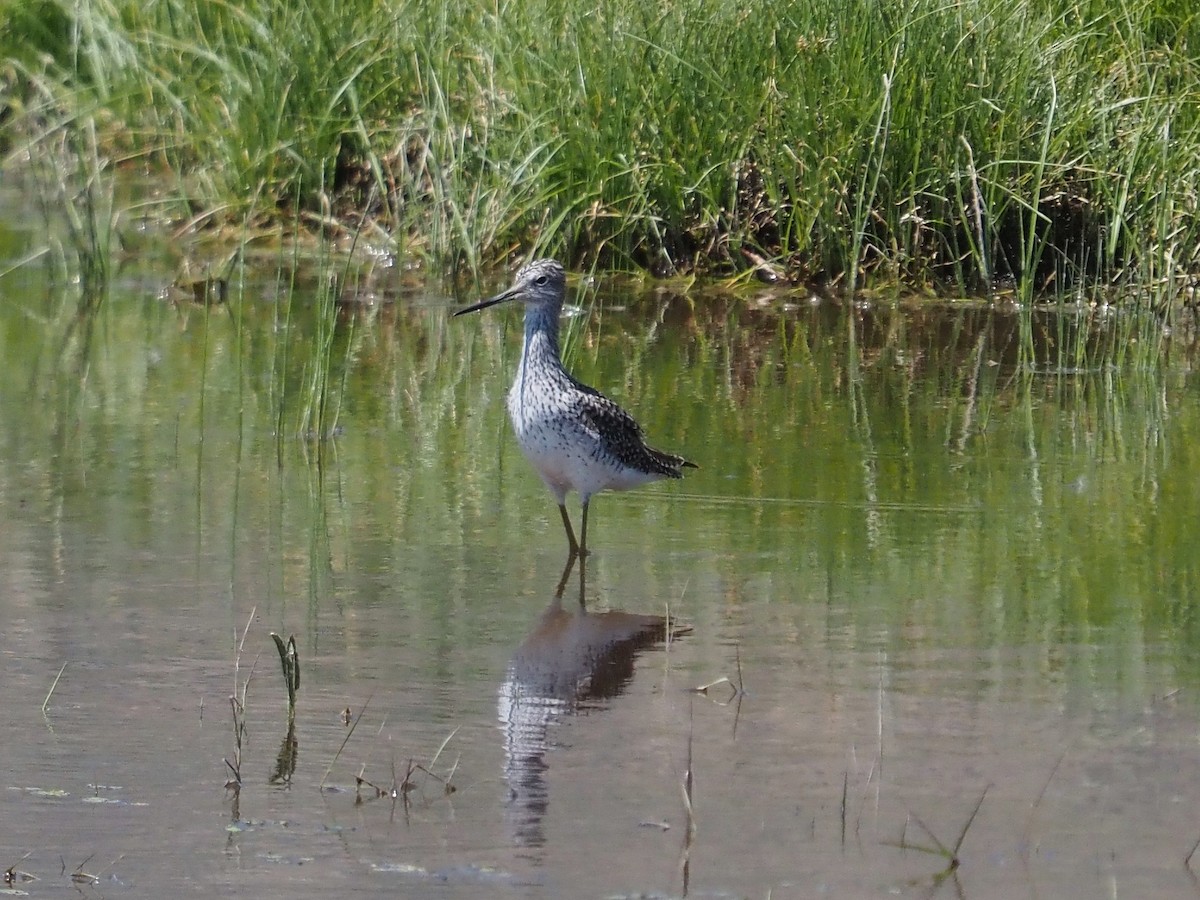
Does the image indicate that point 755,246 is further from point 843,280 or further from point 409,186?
point 409,186

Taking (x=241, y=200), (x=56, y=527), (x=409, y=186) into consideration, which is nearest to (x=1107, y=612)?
(x=56, y=527)

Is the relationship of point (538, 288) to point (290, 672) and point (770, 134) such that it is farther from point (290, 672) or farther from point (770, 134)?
point (770, 134)

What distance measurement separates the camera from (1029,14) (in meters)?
11.2

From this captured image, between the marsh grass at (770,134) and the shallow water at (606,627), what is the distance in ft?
4.39

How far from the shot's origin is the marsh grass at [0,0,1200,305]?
1073cm

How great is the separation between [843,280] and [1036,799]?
6.94m

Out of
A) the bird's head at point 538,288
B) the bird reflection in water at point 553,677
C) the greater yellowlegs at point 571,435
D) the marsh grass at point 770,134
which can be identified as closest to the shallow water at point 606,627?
the bird reflection in water at point 553,677

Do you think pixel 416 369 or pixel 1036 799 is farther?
pixel 416 369

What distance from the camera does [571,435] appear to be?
658 cm

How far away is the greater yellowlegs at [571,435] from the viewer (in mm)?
6594

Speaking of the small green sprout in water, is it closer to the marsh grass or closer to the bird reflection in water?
the bird reflection in water

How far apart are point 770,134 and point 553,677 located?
6051 millimetres

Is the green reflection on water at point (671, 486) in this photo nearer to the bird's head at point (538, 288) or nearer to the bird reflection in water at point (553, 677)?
the bird reflection in water at point (553, 677)

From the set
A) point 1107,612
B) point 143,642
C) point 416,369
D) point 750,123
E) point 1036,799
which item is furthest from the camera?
point 750,123
